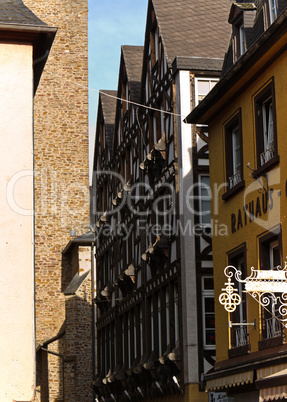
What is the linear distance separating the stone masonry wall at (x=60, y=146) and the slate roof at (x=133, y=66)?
28.7ft

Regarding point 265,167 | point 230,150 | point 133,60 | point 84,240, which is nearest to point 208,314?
point 230,150

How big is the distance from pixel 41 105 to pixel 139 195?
13348 mm

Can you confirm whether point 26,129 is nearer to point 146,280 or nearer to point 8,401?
point 8,401

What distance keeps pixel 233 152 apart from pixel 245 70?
1.86 meters

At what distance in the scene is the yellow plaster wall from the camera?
45.5 ft

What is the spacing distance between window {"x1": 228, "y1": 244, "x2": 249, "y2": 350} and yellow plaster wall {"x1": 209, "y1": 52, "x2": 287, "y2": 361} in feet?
0.60

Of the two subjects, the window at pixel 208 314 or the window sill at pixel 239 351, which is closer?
the window sill at pixel 239 351

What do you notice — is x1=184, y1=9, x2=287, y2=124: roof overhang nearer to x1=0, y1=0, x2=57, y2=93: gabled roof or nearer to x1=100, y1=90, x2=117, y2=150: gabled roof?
x1=0, y1=0, x2=57, y2=93: gabled roof

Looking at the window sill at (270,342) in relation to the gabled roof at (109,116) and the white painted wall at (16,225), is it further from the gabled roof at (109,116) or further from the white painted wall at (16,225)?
the gabled roof at (109,116)

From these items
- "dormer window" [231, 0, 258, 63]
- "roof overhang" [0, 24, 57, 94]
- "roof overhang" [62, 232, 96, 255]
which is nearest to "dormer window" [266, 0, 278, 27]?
"dormer window" [231, 0, 258, 63]

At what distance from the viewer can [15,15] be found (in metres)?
14.8

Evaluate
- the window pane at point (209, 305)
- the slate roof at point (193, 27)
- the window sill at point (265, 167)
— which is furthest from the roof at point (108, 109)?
the window sill at point (265, 167)

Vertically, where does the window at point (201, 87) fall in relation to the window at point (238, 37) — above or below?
above

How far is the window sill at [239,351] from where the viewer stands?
1471 centimetres
